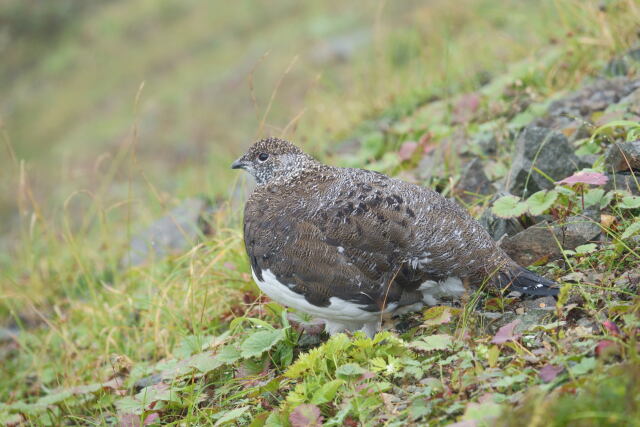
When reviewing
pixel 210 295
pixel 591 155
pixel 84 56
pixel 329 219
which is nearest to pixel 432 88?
pixel 591 155

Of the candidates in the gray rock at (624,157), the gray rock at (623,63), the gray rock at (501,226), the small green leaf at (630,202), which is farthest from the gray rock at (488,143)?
the small green leaf at (630,202)

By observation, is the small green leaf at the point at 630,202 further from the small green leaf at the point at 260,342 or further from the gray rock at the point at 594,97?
the small green leaf at the point at 260,342

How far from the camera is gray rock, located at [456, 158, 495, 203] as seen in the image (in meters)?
4.66

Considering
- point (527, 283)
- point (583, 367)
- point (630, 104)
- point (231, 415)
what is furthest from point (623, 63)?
point (231, 415)

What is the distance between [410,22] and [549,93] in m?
5.60

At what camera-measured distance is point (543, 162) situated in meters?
4.27

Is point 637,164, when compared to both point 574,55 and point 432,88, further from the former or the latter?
point 432,88

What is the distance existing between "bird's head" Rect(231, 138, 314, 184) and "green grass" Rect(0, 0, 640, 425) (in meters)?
0.70

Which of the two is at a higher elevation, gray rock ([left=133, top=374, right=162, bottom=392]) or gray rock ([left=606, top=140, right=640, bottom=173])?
gray rock ([left=606, top=140, right=640, bottom=173])

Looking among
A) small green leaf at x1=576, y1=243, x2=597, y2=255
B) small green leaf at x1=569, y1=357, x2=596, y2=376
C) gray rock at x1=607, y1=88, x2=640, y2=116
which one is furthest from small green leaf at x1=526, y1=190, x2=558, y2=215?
gray rock at x1=607, y1=88, x2=640, y2=116

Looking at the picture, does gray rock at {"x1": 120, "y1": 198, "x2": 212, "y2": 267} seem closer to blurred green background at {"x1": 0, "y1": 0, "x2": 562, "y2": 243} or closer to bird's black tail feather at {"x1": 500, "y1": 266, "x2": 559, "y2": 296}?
blurred green background at {"x1": 0, "y1": 0, "x2": 562, "y2": 243}

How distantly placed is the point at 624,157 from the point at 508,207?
665 mm

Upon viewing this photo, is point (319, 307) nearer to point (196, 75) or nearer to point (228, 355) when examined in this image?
point (228, 355)

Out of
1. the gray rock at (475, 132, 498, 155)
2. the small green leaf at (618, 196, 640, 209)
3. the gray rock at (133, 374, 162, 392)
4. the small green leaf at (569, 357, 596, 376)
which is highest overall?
the small green leaf at (618, 196, 640, 209)
